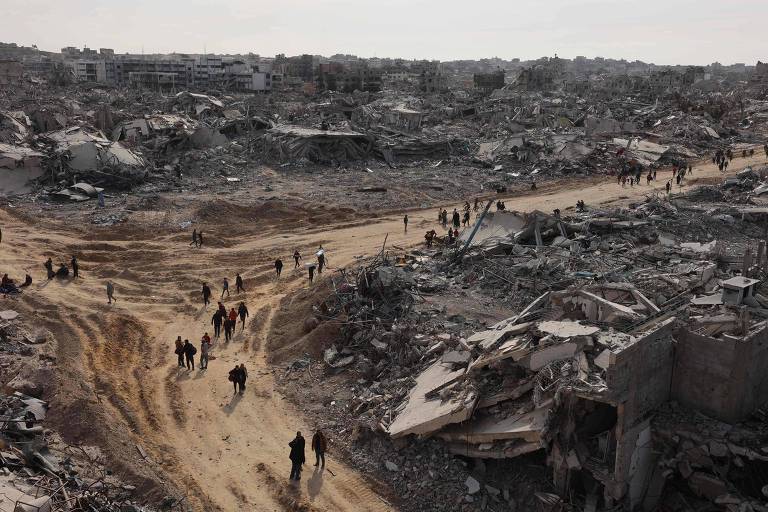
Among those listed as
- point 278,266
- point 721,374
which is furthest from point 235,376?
point 721,374

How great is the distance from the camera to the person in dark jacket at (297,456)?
10625mm

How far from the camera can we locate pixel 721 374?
9.41 metres

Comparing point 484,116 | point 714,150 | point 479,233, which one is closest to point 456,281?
point 479,233

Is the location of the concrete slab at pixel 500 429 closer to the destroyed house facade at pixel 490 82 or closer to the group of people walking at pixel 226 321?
the group of people walking at pixel 226 321

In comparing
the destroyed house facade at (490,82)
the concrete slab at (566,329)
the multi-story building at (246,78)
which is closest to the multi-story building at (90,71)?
the multi-story building at (246,78)

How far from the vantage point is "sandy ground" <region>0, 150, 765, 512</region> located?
A: 1073 centimetres

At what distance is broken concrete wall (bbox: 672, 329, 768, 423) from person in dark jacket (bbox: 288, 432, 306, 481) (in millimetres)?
5827

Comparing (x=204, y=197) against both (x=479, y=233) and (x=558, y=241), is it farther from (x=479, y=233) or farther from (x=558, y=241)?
(x=558, y=241)

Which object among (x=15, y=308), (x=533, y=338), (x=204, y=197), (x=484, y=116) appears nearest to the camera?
(x=533, y=338)

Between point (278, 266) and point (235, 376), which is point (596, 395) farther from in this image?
point (278, 266)

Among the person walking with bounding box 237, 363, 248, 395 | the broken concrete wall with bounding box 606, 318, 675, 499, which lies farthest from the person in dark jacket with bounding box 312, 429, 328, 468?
the broken concrete wall with bounding box 606, 318, 675, 499

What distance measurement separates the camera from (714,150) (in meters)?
46.5

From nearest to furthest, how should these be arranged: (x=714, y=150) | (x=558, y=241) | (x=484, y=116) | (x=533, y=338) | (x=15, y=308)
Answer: (x=533, y=338), (x=15, y=308), (x=558, y=241), (x=714, y=150), (x=484, y=116)

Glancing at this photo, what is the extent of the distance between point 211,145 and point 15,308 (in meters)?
24.5
